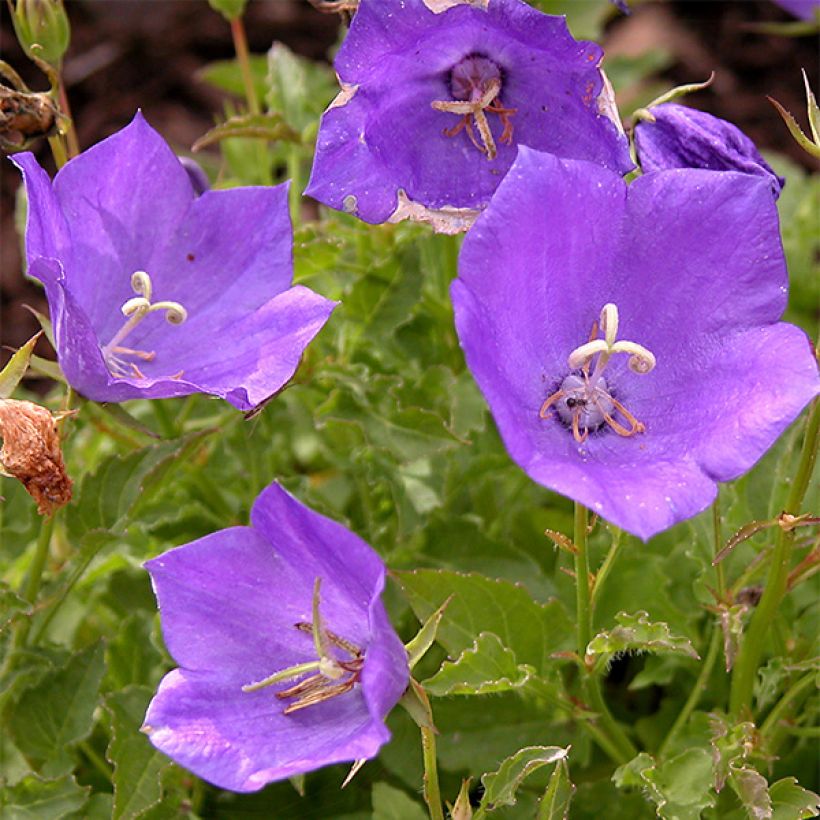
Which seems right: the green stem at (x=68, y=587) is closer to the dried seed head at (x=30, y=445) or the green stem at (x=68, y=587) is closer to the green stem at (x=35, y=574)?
the green stem at (x=35, y=574)

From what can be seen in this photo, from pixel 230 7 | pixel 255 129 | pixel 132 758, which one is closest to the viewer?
pixel 132 758

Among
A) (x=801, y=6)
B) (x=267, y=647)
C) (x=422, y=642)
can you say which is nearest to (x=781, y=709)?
(x=422, y=642)

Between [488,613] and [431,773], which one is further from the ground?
[431,773]

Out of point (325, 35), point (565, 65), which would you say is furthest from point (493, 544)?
point (325, 35)

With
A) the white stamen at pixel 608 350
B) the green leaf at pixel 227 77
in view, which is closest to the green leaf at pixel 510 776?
the white stamen at pixel 608 350

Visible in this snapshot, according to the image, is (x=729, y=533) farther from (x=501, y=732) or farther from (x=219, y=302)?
(x=219, y=302)

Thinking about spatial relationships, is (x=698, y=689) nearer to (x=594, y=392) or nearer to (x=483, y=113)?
(x=594, y=392)

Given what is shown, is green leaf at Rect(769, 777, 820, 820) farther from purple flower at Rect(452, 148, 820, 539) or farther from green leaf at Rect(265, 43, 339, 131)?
green leaf at Rect(265, 43, 339, 131)
